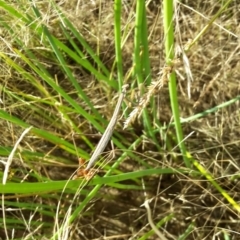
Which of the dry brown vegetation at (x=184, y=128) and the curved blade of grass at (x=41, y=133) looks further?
the dry brown vegetation at (x=184, y=128)

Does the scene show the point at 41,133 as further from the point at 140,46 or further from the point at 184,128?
the point at 184,128

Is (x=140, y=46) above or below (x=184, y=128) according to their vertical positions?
above

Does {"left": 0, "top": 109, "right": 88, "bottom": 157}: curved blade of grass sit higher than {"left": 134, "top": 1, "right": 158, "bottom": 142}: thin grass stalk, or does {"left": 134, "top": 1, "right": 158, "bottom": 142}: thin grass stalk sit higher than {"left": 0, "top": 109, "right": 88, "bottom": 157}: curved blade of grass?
{"left": 134, "top": 1, "right": 158, "bottom": 142}: thin grass stalk

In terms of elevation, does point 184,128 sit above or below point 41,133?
below

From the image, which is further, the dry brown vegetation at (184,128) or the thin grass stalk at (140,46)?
the dry brown vegetation at (184,128)

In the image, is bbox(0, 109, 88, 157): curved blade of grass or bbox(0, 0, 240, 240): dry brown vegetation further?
bbox(0, 0, 240, 240): dry brown vegetation

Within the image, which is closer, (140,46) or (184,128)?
(140,46)

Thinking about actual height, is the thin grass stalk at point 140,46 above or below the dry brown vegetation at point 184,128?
above

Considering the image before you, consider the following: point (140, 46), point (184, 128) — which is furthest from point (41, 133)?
point (184, 128)

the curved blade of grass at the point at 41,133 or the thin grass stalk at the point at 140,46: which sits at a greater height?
the thin grass stalk at the point at 140,46
